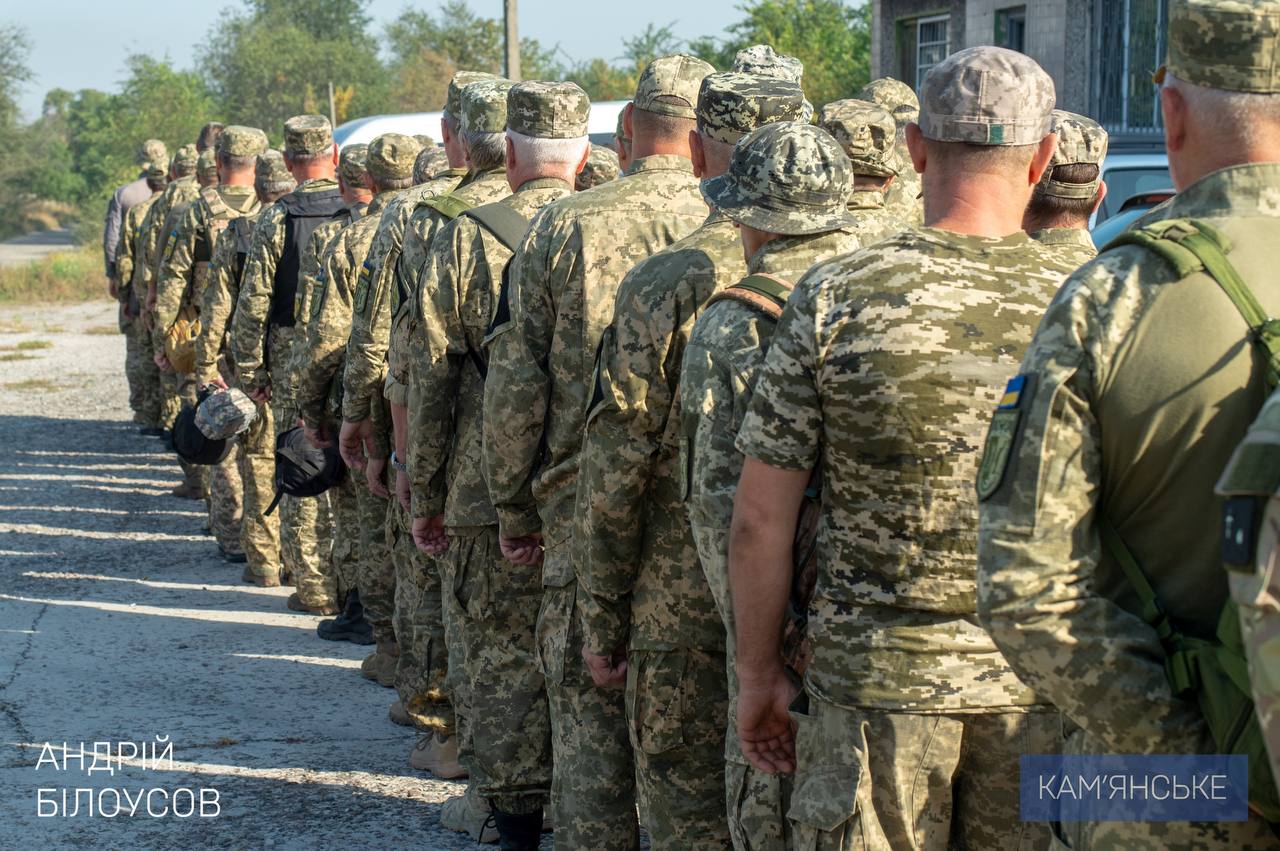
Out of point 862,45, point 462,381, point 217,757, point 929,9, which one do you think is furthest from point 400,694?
point 862,45

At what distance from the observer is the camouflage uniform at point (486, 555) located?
14.4 feet

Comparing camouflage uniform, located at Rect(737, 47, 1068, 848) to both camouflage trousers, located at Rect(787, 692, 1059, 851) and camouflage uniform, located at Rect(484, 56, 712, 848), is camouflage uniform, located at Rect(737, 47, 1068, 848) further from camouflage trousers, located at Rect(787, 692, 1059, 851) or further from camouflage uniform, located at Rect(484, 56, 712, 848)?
camouflage uniform, located at Rect(484, 56, 712, 848)

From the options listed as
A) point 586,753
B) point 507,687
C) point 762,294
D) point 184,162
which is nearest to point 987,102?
point 762,294

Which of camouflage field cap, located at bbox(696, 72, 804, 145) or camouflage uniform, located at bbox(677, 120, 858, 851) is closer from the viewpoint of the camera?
camouflage uniform, located at bbox(677, 120, 858, 851)

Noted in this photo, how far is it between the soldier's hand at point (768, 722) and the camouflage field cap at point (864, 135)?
2.14 m

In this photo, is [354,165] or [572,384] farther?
[354,165]

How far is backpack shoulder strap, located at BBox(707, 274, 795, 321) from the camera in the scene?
280 centimetres

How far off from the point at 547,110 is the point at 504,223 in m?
0.35

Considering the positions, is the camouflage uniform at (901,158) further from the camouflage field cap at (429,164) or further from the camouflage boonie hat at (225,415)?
the camouflage boonie hat at (225,415)

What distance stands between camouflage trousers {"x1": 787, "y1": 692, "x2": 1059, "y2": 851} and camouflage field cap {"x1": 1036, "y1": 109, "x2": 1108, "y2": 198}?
1.66m

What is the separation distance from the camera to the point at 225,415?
25.1ft

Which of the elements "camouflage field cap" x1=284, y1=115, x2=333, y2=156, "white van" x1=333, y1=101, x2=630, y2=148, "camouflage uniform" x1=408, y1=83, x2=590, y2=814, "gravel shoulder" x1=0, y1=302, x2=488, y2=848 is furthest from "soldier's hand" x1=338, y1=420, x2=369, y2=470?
"white van" x1=333, y1=101, x2=630, y2=148

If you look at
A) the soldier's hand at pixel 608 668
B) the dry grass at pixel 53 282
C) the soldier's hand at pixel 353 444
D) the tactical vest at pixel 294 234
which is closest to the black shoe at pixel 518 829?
the soldier's hand at pixel 608 668

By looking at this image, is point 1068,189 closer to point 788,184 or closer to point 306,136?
point 788,184
